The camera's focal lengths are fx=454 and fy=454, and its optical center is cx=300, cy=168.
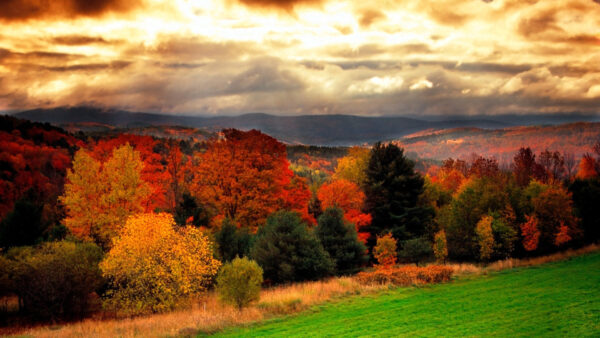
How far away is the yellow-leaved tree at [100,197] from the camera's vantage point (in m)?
42.5

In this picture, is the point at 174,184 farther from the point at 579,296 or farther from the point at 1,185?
the point at 579,296

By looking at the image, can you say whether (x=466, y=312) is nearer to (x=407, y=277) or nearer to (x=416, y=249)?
(x=407, y=277)

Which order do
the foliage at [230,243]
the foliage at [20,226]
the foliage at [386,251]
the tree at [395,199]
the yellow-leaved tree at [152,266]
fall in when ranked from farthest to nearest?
the tree at [395,199] → the foliage at [386,251] → the foliage at [230,243] → the foliage at [20,226] → the yellow-leaved tree at [152,266]

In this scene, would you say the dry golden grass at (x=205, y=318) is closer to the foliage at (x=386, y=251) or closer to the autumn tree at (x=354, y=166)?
the foliage at (x=386, y=251)

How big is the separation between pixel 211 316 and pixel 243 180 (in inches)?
1004

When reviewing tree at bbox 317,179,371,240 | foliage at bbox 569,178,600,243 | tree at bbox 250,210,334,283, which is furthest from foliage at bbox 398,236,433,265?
foliage at bbox 569,178,600,243

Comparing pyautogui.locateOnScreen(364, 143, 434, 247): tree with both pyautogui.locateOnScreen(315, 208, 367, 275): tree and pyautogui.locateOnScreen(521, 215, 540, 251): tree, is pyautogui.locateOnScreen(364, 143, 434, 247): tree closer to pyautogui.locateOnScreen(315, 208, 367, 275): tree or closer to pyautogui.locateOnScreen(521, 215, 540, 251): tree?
pyautogui.locateOnScreen(521, 215, 540, 251): tree

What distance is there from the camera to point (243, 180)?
5022 cm

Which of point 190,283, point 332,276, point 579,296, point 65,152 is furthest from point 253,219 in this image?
point 65,152

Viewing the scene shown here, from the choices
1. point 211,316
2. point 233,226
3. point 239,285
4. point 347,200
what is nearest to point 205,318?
point 211,316

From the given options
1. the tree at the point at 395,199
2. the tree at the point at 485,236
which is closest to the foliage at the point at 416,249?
the tree at the point at 395,199

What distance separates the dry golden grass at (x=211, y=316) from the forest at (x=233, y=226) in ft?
4.05

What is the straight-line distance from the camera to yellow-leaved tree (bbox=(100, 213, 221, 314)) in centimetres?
2788

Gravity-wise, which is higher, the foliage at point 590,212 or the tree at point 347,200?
the tree at point 347,200
